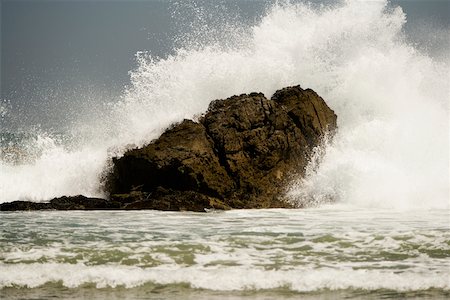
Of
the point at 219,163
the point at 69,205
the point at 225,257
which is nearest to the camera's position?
the point at 225,257

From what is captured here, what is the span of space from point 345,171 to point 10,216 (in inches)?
266

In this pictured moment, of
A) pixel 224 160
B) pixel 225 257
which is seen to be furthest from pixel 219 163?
pixel 225 257

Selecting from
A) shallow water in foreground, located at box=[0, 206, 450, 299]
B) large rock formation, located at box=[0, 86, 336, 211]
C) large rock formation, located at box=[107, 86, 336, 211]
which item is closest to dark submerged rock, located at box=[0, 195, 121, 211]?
large rock formation, located at box=[0, 86, 336, 211]

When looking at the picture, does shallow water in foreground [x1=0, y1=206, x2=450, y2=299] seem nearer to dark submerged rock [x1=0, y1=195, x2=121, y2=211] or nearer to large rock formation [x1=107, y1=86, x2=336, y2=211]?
dark submerged rock [x1=0, y1=195, x2=121, y2=211]

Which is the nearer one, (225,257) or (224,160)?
(225,257)

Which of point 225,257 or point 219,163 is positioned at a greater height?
point 219,163

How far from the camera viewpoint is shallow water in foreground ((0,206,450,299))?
22.1 ft

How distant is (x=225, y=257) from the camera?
787 centimetres

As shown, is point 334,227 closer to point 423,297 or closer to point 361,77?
point 423,297

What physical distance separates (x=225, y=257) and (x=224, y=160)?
5.30 meters

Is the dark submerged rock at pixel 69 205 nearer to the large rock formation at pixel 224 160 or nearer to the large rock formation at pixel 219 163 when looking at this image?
the large rock formation at pixel 219 163

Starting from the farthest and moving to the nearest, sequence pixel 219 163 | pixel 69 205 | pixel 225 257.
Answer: pixel 219 163, pixel 69 205, pixel 225 257

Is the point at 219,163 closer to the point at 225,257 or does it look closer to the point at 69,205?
the point at 69,205

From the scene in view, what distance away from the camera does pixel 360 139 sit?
15070 millimetres
